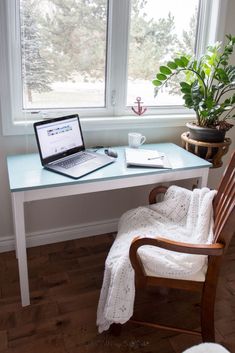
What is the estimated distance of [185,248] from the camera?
4.37 feet

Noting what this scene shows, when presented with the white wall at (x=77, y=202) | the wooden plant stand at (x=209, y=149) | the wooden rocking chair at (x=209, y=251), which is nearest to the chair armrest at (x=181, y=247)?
the wooden rocking chair at (x=209, y=251)

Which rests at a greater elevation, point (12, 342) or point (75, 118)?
point (75, 118)

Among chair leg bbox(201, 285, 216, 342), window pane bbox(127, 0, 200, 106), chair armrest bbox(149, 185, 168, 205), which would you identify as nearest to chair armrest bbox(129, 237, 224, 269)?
chair leg bbox(201, 285, 216, 342)

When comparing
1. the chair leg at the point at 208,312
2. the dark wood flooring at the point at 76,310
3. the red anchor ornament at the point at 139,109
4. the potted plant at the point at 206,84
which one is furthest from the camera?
the red anchor ornament at the point at 139,109

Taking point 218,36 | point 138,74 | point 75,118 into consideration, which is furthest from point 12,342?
point 218,36

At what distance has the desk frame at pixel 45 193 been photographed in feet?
5.19

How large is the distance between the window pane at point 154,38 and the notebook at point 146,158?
1.52ft

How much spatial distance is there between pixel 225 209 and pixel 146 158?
0.63 meters

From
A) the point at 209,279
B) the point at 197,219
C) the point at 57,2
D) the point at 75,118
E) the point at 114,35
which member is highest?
the point at 57,2

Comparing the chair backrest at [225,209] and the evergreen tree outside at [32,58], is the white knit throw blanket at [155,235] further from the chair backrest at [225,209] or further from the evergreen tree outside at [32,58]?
the evergreen tree outside at [32,58]

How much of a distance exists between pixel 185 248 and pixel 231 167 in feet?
1.68

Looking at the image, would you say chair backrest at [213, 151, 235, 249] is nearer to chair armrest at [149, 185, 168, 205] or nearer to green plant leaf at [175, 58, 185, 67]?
chair armrest at [149, 185, 168, 205]

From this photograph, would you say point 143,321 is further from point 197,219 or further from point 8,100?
A: point 8,100

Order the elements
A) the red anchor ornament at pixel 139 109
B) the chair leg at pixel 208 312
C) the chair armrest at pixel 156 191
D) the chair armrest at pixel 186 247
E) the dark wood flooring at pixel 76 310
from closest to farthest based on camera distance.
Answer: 1. the chair armrest at pixel 186 247
2. the chair leg at pixel 208 312
3. the dark wood flooring at pixel 76 310
4. the chair armrest at pixel 156 191
5. the red anchor ornament at pixel 139 109
